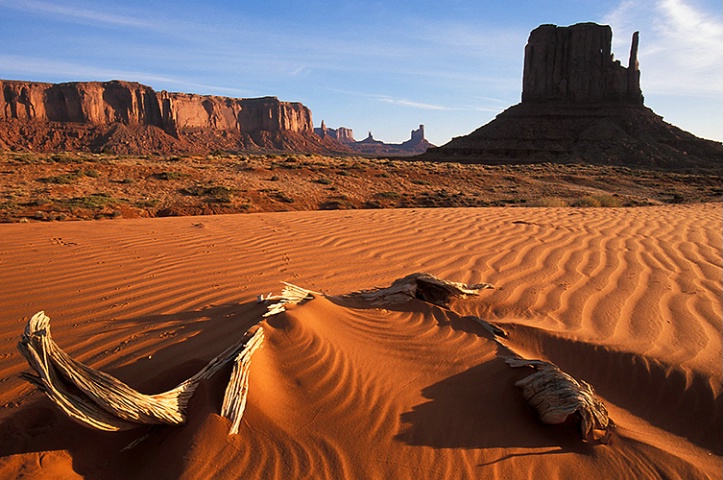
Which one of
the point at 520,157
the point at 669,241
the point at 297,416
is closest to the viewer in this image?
the point at 297,416

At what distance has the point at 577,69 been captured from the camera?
6262 cm

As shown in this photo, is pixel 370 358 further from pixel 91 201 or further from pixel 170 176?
pixel 170 176

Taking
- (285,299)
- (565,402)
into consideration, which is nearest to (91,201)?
(285,299)

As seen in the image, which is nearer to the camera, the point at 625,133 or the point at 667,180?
the point at 667,180

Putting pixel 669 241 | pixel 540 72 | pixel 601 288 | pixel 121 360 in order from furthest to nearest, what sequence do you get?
pixel 540 72 < pixel 669 241 < pixel 601 288 < pixel 121 360

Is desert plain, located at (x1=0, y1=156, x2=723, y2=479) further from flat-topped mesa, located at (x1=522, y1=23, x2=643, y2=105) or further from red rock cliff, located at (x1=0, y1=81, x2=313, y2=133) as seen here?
red rock cliff, located at (x1=0, y1=81, x2=313, y2=133)

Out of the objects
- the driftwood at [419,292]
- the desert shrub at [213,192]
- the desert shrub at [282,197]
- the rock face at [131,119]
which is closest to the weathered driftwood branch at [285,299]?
the driftwood at [419,292]

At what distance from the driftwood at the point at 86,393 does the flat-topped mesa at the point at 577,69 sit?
69.7m

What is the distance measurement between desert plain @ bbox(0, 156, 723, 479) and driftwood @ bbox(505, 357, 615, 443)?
6 cm

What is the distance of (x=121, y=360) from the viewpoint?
2545mm

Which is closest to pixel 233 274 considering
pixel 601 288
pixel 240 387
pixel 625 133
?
pixel 240 387

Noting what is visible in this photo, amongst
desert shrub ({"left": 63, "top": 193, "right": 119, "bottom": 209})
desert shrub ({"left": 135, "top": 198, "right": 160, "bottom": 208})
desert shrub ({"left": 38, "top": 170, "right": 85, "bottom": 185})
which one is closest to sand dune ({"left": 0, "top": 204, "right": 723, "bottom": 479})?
desert shrub ({"left": 63, "top": 193, "right": 119, "bottom": 209})

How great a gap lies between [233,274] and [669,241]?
224 inches

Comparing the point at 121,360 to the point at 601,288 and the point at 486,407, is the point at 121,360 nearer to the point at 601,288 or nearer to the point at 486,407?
the point at 486,407
